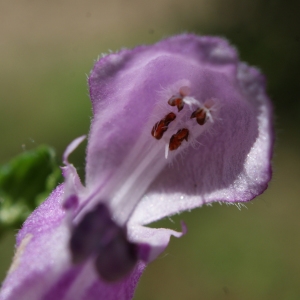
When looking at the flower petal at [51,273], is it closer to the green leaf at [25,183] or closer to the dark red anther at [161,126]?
the dark red anther at [161,126]

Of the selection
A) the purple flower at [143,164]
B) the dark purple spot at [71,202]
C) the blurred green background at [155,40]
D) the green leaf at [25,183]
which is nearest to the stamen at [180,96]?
the purple flower at [143,164]

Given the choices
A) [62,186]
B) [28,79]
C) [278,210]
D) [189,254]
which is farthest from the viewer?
[28,79]

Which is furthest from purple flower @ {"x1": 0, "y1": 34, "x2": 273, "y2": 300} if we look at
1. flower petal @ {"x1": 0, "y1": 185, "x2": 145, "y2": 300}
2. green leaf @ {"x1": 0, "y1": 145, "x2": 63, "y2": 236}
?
green leaf @ {"x1": 0, "y1": 145, "x2": 63, "y2": 236}

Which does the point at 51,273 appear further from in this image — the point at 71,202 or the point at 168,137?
the point at 168,137

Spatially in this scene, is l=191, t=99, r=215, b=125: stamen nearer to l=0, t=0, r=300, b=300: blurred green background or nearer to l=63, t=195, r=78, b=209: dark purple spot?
l=63, t=195, r=78, b=209: dark purple spot

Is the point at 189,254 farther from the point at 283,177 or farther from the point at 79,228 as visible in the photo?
the point at 79,228

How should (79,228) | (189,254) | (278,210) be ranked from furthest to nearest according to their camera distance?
(278,210)
(189,254)
(79,228)

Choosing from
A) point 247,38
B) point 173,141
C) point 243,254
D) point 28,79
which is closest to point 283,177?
point 243,254
